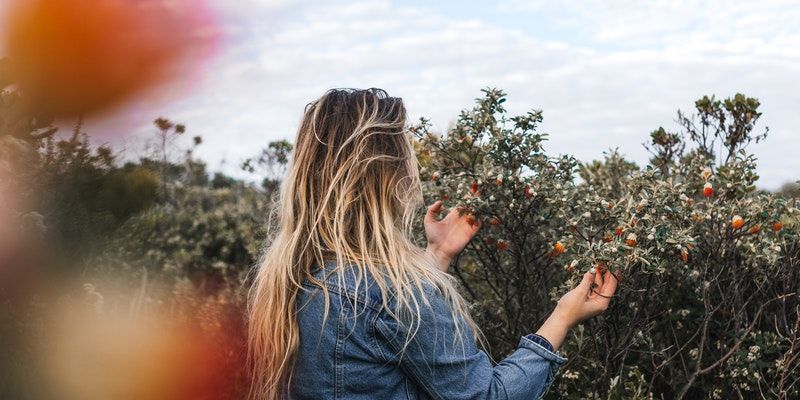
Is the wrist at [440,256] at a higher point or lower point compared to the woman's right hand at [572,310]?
higher

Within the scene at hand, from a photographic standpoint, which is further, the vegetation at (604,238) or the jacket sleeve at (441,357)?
the vegetation at (604,238)

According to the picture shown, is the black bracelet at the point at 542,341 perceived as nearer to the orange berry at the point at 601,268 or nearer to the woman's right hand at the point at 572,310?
the woman's right hand at the point at 572,310

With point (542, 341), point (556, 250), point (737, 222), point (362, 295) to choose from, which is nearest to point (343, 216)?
point (362, 295)

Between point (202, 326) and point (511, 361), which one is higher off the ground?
point (511, 361)

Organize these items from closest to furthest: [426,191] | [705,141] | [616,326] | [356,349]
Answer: [356,349]
[616,326]
[426,191]
[705,141]

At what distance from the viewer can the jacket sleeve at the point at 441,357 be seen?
2.05 m

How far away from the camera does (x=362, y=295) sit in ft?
6.79

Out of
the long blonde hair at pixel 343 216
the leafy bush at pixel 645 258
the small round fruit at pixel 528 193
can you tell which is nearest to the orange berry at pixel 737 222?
the leafy bush at pixel 645 258

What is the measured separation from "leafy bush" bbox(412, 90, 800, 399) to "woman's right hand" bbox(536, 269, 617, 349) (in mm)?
568

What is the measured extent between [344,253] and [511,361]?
0.54 meters

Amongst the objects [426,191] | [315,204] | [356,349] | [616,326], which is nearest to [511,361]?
[356,349]

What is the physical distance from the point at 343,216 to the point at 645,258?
136 centimetres

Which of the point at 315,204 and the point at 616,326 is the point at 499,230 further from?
the point at 315,204

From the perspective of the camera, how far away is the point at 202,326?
15.6 feet
